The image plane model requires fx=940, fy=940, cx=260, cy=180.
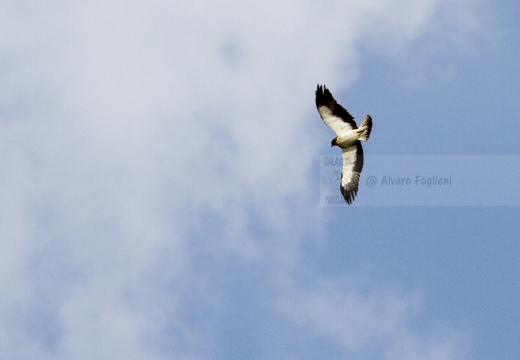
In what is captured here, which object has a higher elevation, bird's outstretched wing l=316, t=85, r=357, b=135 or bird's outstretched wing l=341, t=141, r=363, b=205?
bird's outstretched wing l=316, t=85, r=357, b=135

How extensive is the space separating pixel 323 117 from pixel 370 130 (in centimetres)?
279

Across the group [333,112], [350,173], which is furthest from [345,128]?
[350,173]

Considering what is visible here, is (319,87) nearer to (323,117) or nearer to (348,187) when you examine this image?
(323,117)

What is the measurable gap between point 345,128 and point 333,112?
3.63 feet

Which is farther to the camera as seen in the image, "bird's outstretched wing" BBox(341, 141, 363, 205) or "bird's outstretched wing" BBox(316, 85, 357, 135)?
"bird's outstretched wing" BBox(341, 141, 363, 205)

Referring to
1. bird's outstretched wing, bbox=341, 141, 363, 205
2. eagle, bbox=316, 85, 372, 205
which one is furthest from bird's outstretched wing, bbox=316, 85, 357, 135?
bird's outstretched wing, bbox=341, 141, 363, 205

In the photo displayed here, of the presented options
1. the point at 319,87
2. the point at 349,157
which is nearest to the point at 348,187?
the point at 349,157

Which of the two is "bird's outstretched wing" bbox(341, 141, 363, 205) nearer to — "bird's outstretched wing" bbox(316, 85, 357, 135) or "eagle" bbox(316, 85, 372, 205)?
"eagle" bbox(316, 85, 372, 205)

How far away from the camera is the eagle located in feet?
168

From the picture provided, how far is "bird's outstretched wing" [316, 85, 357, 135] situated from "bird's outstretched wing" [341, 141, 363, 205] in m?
1.77

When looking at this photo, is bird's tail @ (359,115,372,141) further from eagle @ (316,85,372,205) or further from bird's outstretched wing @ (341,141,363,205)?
bird's outstretched wing @ (341,141,363,205)

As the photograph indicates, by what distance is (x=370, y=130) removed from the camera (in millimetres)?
51125

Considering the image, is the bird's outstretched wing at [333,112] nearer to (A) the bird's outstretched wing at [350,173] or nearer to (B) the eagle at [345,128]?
(B) the eagle at [345,128]

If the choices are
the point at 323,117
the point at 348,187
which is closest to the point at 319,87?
the point at 323,117
